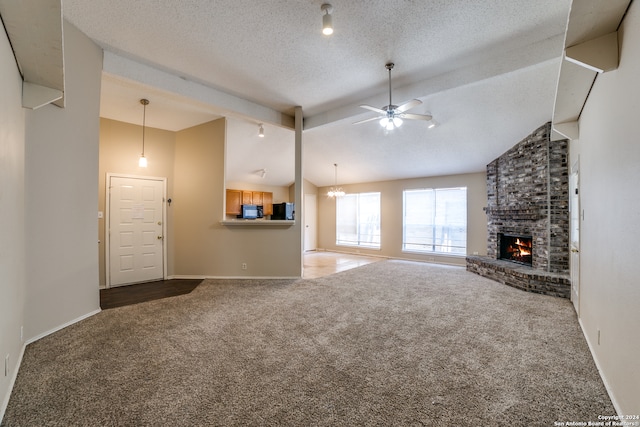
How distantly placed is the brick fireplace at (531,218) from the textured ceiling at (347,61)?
43 centimetres

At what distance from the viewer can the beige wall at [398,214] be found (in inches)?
269

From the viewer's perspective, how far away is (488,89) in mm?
4152

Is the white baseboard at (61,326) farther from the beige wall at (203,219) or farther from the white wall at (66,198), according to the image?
the beige wall at (203,219)

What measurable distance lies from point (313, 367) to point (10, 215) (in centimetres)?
259

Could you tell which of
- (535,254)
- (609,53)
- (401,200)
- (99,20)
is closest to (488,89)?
(609,53)

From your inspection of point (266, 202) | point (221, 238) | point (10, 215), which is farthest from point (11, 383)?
point (266, 202)

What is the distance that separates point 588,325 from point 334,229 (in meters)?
7.48

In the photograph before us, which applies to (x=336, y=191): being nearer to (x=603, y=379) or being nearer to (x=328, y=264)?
(x=328, y=264)

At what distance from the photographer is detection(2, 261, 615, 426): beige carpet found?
1.73 meters

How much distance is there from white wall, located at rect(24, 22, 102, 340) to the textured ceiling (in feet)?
1.52

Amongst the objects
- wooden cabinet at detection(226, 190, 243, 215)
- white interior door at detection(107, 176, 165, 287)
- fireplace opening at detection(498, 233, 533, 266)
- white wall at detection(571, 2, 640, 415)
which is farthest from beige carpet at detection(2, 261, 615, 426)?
wooden cabinet at detection(226, 190, 243, 215)

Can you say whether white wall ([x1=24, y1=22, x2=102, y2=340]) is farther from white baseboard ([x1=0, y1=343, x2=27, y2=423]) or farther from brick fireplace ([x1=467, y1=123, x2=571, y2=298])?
brick fireplace ([x1=467, y1=123, x2=571, y2=298])

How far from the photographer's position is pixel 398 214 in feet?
27.1

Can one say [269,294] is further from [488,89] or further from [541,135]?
[541,135]
